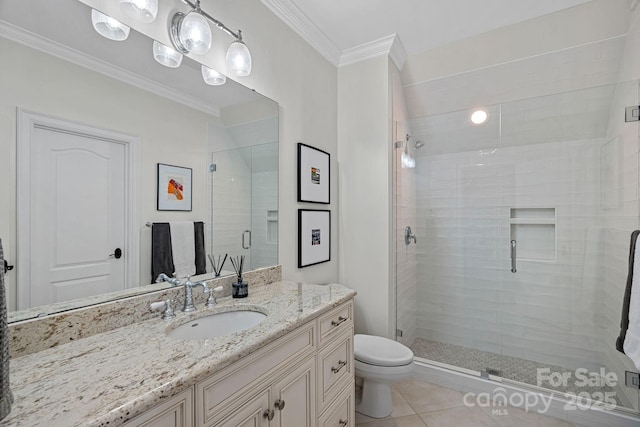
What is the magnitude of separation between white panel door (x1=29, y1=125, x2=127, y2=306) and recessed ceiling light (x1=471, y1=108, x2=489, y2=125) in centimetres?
259

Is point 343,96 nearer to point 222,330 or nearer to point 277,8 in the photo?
point 277,8

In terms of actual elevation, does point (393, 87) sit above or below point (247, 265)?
above

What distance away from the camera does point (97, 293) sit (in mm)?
1050

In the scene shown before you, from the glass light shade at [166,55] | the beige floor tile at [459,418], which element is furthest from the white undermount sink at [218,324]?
the beige floor tile at [459,418]

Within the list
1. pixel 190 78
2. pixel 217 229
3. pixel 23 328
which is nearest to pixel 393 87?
pixel 190 78

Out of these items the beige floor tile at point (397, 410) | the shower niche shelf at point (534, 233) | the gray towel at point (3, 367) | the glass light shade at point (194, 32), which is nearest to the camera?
the gray towel at point (3, 367)

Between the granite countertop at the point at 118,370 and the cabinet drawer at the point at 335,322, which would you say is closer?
the granite countertop at the point at 118,370

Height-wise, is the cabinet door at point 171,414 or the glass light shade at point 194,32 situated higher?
the glass light shade at point 194,32

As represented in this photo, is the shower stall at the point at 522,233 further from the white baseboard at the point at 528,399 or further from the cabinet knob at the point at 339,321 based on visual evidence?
the cabinet knob at the point at 339,321

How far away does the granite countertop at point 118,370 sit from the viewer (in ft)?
1.96

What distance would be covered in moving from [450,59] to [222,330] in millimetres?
2589

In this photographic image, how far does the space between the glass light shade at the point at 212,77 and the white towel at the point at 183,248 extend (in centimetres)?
71

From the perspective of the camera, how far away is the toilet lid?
5.89 ft

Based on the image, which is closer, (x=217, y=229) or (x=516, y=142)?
(x=217, y=229)
